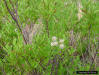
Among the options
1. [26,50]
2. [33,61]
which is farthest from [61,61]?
[26,50]

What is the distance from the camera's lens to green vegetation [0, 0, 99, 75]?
154 centimetres

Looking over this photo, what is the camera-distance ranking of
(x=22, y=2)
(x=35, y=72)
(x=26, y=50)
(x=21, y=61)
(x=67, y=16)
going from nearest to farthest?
1. (x=26, y=50)
2. (x=21, y=61)
3. (x=35, y=72)
4. (x=22, y=2)
5. (x=67, y=16)

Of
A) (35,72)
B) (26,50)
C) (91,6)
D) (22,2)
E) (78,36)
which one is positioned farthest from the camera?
(78,36)

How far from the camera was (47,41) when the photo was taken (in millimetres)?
1605

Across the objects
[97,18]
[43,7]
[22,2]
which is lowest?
[97,18]

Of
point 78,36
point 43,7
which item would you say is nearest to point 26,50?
point 43,7

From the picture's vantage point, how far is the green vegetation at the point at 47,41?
1.54 m

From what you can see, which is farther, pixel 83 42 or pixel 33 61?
pixel 83 42

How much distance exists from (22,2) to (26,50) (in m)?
0.89

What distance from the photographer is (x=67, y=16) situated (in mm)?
2266

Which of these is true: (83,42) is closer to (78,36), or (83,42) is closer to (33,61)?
(78,36)

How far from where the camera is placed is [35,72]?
69.9 inches

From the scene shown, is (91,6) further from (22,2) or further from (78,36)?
(22,2)

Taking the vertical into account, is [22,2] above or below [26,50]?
above
